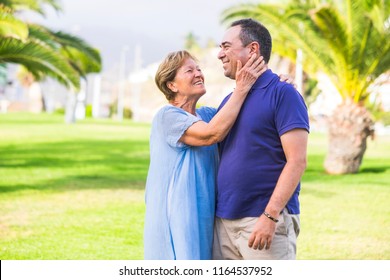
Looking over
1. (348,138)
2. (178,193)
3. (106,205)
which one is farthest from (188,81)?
(348,138)

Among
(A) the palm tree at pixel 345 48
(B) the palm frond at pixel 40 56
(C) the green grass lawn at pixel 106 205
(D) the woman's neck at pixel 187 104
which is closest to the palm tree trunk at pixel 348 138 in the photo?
(A) the palm tree at pixel 345 48

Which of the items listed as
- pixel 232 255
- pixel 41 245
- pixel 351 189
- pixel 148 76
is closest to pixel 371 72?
pixel 351 189

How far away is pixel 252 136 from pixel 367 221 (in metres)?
7.77

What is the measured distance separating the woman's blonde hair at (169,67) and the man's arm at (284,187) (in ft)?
2.52

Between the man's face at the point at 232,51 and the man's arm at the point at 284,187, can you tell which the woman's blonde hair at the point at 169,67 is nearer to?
the man's face at the point at 232,51

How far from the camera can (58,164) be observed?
709 inches

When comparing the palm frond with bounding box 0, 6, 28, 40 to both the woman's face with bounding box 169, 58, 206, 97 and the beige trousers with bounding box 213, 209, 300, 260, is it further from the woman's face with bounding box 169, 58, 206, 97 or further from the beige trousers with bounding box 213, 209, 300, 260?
the beige trousers with bounding box 213, 209, 300, 260

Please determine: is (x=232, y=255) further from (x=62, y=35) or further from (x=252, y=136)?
(x=62, y=35)

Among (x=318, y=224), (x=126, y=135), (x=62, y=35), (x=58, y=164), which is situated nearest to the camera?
(x=318, y=224)

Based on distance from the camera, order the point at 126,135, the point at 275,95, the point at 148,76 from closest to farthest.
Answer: the point at 275,95
the point at 126,135
the point at 148,76

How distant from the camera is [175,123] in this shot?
4070 millimetres

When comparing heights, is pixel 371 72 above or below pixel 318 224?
above

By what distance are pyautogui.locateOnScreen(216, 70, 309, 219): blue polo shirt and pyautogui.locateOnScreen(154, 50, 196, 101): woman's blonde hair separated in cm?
47

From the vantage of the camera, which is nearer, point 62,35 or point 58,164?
point 62,35
